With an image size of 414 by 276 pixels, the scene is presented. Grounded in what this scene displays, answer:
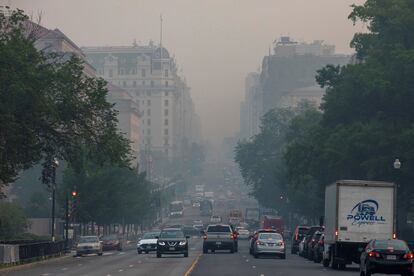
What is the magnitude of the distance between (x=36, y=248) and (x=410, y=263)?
1219 inches

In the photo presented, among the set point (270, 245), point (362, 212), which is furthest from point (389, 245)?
point (270, 245)

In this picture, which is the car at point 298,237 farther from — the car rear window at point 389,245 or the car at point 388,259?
the car at point 388,259

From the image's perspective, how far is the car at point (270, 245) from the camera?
72562 millimetres

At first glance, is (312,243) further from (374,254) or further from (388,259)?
(388,259)

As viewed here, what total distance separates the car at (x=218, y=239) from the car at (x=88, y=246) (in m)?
8.03

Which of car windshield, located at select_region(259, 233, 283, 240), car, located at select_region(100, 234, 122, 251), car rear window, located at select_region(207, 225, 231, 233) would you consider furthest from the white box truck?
car, located at select_region(100, 234, 122, 251)

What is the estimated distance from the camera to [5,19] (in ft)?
226

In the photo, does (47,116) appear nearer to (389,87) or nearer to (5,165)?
(5,165)

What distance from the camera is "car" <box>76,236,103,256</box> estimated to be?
82938mm

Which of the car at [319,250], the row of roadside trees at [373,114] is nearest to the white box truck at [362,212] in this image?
the car at [319,250]

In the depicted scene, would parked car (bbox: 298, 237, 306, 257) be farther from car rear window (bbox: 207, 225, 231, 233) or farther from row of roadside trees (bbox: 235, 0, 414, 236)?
row of roadside trees (bbox: 235, 0, 414, 236)

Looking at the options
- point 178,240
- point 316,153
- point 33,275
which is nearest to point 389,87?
point 316,153

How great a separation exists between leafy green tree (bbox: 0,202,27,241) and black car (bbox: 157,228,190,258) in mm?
24931

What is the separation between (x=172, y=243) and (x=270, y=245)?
19.0 ft
